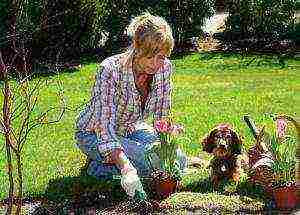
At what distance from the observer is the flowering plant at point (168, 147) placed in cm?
499

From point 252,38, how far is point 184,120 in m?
5.43

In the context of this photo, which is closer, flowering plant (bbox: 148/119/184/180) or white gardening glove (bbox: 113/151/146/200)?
white gardening glove (bbox: 113/151/146/200)

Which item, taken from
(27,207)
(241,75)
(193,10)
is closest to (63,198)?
(27,207)

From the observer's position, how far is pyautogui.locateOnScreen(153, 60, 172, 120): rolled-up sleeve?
5405 mm

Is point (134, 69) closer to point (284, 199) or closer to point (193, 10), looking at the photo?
point (284, 199)

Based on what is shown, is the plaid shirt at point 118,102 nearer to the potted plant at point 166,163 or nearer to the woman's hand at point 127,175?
the woman's hand at point 127,175

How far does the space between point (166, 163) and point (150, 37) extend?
2.84 ft

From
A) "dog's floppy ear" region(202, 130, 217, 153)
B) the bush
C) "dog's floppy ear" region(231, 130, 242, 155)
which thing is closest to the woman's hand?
"dog's floppy ear" region(202, 130, 217, 153)

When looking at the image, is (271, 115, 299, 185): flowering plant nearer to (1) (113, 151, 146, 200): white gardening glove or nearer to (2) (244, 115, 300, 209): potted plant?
(2) (244, 115, 300, 209): potted plant

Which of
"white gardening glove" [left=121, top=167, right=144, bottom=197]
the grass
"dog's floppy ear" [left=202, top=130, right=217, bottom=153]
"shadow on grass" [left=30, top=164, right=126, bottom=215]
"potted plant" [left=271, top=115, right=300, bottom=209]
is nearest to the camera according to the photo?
"white gardening glove" [left=121, top=167, right=144, bottom=197]

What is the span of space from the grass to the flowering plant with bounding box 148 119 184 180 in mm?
310

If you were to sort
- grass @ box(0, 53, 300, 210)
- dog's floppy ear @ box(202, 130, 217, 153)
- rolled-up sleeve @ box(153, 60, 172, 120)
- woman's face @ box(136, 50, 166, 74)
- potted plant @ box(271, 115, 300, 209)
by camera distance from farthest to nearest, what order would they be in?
grass @ box(0, 53, 300, 210) → rolled-up sleeve @ box(153, 60, 172, 120) → dog's floppy ear @ box(202, 130, 217, 153) → woman's face @ box(136, 50, 166, 74) → potted plant @ box(271, 115, 300, 209)

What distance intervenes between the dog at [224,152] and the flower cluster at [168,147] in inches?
12.0

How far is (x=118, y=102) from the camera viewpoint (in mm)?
5285
